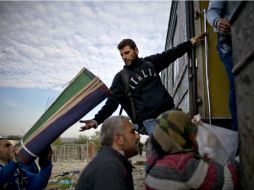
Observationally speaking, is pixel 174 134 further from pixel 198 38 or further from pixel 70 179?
pixel 70 179

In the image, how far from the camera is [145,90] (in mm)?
3059

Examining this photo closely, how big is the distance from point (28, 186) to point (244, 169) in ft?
7.88

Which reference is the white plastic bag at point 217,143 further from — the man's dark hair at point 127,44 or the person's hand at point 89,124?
the man's dark hair at point 127,44

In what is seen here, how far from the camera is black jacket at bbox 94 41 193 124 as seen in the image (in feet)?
9.81

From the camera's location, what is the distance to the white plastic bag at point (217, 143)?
6.61ft

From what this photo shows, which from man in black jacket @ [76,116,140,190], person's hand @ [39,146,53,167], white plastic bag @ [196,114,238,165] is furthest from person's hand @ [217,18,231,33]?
person's hand @ [39,146,53,167]

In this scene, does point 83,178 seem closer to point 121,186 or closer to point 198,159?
point 121,186

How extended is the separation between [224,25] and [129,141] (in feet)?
4.30

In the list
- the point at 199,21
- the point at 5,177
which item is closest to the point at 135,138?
the point at 5,177

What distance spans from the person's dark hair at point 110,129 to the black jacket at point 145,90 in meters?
0.79

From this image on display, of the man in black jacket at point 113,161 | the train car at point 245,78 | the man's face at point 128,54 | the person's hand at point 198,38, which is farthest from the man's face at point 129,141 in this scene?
the person's hand at point 198,38

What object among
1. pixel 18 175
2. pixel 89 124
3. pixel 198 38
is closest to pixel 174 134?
pixel 89 124

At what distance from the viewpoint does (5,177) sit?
2.77m

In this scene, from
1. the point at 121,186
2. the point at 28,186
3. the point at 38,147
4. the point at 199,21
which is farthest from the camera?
the point at 199,21
